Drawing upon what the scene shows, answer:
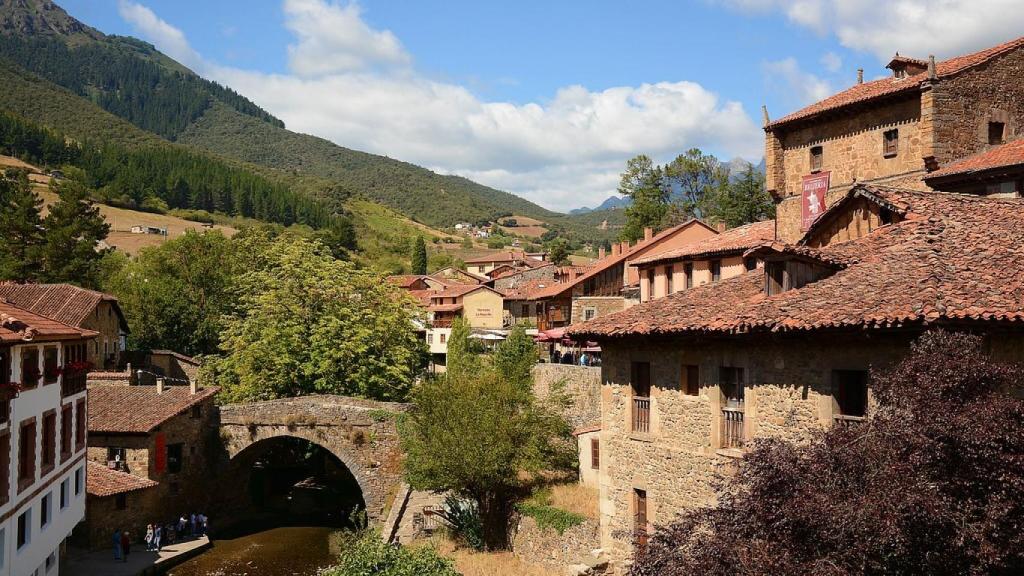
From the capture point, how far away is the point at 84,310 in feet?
146

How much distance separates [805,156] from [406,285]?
60871 mm

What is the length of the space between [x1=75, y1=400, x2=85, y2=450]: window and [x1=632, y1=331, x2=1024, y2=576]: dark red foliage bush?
2444 cm

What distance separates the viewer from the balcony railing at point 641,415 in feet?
56.0

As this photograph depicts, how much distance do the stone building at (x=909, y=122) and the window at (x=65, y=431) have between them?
25.8 m

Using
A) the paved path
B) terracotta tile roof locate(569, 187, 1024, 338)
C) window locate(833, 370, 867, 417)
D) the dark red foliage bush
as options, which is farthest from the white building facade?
window locate(833, 370, 867, 417)

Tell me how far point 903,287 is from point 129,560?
2953cm

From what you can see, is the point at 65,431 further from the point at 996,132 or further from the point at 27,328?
the point at 996,132

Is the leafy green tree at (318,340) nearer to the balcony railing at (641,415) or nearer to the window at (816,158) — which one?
the window at (816,158)

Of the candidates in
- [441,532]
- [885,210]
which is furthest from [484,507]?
[885,210]

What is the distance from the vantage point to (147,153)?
15238cm

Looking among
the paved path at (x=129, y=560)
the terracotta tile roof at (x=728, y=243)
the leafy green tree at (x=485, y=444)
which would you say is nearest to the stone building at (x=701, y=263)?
the terracotta tile roof at (x=728, y=243)

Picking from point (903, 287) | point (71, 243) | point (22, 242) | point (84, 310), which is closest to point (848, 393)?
point (903, 287)

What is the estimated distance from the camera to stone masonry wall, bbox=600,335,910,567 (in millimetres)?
13312

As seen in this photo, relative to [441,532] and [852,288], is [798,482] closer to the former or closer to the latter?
[852,288]
